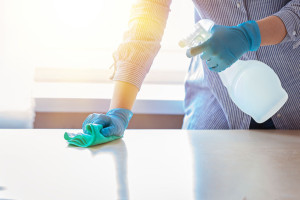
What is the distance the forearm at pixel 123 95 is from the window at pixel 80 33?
1.00 m

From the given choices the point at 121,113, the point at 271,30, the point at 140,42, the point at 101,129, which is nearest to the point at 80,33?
the point at 140,42

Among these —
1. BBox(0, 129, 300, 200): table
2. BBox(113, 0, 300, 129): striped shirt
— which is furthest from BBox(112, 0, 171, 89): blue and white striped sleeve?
BBox(0, 129, 300, 200): table

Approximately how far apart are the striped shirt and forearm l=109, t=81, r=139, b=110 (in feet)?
0.07

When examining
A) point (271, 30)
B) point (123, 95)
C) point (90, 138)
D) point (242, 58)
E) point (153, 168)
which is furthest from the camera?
point (242, 58)

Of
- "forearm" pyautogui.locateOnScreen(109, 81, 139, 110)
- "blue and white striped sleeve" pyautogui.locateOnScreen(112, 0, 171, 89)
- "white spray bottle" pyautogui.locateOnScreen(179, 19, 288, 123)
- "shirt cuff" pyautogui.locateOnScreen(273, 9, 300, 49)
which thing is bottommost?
"white spray bottle" pyautogui.locateOnScreen(179, 19, 288, 123)

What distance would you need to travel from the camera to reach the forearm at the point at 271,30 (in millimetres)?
1159

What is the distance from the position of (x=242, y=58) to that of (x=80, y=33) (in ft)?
3.89

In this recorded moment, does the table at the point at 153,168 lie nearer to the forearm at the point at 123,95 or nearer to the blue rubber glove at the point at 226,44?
the forearm at the point at 123,95

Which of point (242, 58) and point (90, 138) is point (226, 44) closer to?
point (242, 58)

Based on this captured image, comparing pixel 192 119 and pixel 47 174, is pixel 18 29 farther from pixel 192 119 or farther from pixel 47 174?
pixel 47 174

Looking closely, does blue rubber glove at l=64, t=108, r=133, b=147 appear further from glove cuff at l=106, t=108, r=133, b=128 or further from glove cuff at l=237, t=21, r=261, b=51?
glove cuff at l=237, t=21, r=261, b=51

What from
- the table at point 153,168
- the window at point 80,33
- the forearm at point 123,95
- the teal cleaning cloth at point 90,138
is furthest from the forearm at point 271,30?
the window at point 80,33

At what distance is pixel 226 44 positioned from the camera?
3.54ft

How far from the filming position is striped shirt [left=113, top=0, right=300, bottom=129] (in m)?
1.33
